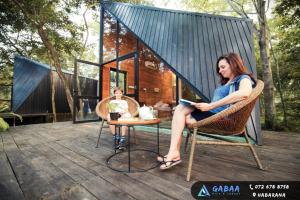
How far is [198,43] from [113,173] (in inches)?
110

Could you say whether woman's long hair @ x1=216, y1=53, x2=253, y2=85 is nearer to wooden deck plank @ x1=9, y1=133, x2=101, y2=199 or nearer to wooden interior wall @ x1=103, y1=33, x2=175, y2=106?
wooden deck plank @ x1=9, y1=133, x2=101, y2=199

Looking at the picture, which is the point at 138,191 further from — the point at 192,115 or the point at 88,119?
the point at 88,119

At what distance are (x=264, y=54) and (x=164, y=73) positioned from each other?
4684mm

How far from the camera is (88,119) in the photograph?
582 centimetres

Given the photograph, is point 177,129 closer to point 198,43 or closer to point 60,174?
point 60,174

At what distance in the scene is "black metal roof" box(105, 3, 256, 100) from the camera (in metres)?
2.95

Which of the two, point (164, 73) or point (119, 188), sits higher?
point (164, 73)

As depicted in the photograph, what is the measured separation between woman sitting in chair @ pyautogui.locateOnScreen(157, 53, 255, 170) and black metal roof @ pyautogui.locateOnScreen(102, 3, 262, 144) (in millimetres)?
1112

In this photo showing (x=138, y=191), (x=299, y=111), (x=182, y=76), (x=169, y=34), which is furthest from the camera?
(x=299, y=111)

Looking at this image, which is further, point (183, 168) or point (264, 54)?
point (264, 54)

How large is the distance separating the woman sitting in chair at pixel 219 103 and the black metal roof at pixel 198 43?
111cm

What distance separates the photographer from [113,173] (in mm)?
1621

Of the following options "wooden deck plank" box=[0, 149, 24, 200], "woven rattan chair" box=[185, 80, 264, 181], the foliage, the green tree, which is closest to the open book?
"woven rattan chair" box=[185, 80, 264, 181]

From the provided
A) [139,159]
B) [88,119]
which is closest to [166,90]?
[88,119]
